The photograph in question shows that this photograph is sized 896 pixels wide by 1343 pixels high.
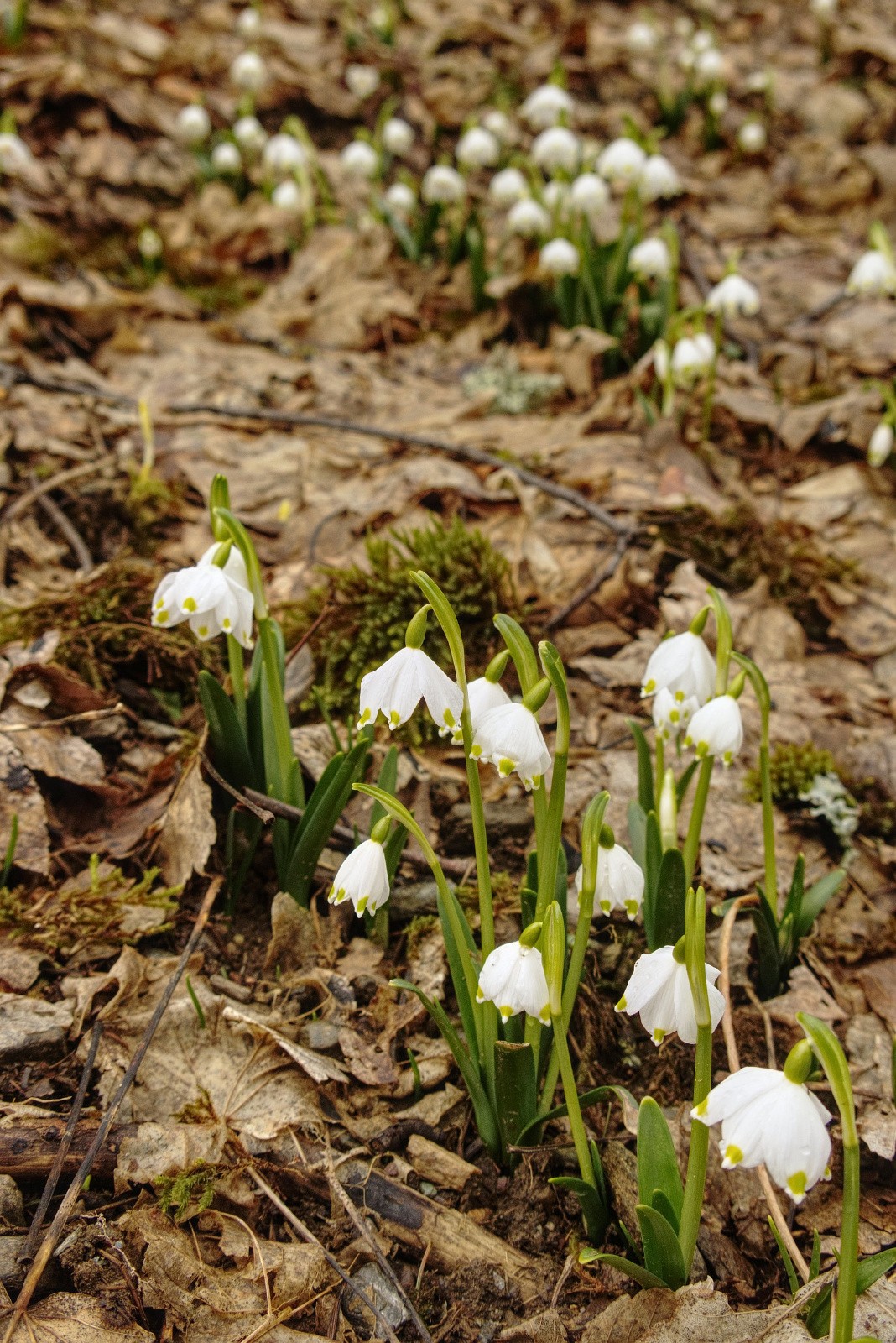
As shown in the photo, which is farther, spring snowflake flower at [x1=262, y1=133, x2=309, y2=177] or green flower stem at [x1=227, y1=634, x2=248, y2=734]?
spring snowflake flower at [x1=262, y1=133, x2=309, y2=177]

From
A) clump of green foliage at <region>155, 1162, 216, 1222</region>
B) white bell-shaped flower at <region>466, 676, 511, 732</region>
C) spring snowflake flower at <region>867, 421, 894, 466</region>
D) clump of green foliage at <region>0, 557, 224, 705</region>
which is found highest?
white bell-shaped flower at <region>466, 676, 511, 732</region>

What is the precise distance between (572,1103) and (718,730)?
604 millimetres

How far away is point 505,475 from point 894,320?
251cm

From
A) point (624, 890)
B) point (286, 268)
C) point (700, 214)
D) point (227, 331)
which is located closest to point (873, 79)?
point (700, 214)

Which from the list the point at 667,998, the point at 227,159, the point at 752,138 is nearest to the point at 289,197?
the point at 227,159

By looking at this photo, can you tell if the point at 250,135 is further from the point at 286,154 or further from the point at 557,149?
the point at 557,149

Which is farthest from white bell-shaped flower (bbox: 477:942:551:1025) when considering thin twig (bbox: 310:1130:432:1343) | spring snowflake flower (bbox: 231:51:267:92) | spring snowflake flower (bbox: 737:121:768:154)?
spring snowflake flower (bbox: 737:121:768:154)

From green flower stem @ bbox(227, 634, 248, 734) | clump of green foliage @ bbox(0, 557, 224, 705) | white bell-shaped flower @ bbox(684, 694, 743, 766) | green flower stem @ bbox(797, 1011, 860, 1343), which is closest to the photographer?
green flower stem @ bbox(797, 1011, 860, 1343)

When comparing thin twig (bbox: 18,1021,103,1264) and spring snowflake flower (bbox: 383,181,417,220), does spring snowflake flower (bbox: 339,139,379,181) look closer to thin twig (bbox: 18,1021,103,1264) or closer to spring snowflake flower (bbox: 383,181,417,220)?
spring snowflake flower (bbox: 383,181,417,220)

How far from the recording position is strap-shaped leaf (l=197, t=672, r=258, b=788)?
1.75m

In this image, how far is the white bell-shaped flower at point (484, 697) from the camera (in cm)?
141

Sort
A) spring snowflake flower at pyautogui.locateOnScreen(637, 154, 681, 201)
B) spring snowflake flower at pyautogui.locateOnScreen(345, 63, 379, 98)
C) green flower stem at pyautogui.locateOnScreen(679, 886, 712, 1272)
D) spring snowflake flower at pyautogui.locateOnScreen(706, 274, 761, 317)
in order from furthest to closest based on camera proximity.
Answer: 1. spring snowflake flower at pyautogui.locateOnScreen(345, 63, 379, 98)
2. spring snowflake flower at pyautogui.locateOnScreen(637, 154, 681, 201)
3. spring snowflake flower at pyautogui.locateOnScreen(706, 274, 761, 317)
4. green flower stem at pyautogui.locateOnScreen(679, 886, 712, 1272)

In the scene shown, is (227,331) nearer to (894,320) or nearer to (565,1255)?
(894,320)

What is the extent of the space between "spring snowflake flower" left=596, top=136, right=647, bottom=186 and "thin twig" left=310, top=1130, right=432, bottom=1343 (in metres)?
4.02
